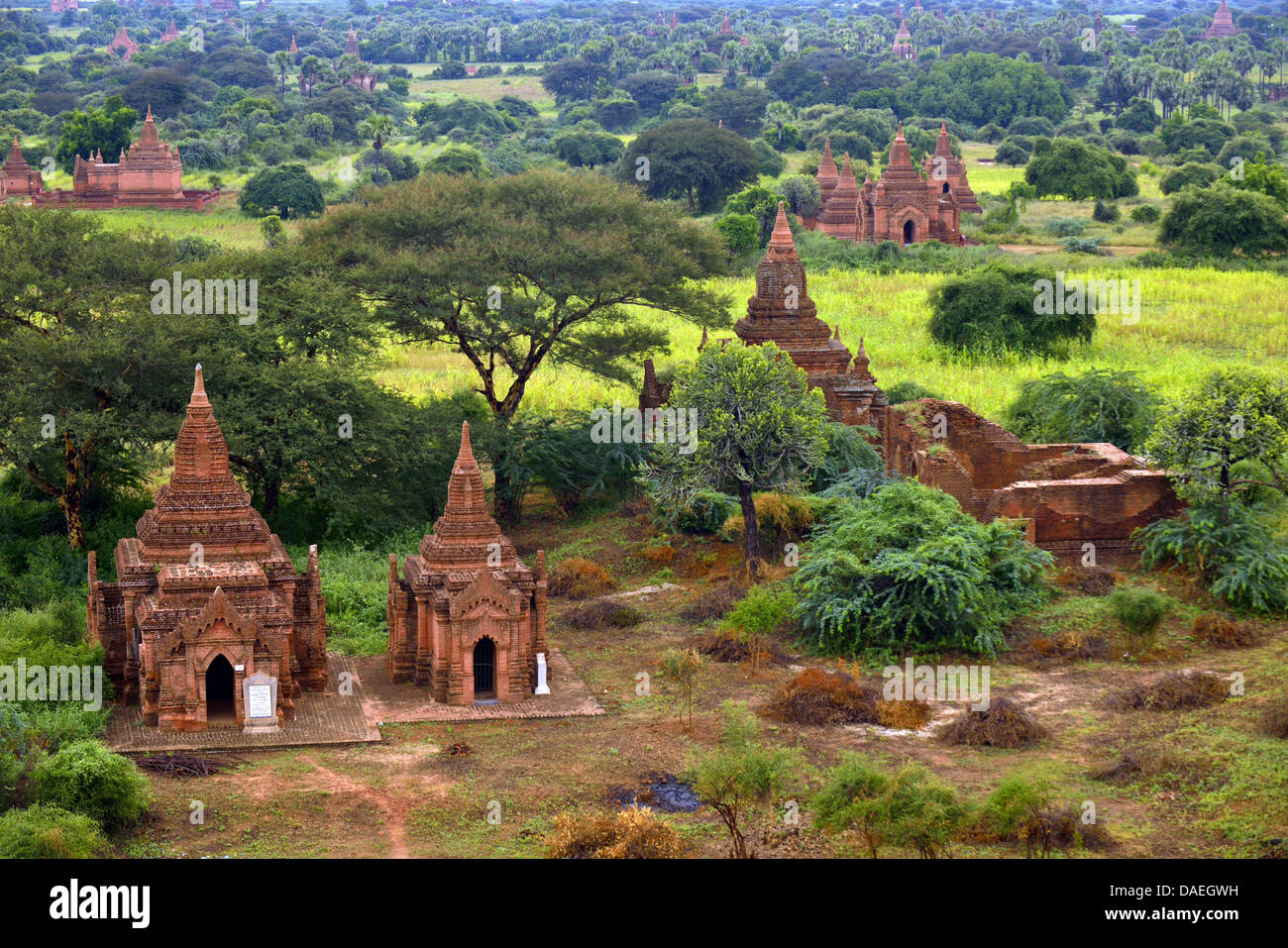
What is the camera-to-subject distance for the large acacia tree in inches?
A: 1532

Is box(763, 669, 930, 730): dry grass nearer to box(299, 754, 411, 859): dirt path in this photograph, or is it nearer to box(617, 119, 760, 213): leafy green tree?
box(299, 754, 411, 859): dirt path

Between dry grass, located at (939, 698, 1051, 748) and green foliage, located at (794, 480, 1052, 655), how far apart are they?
3.14m

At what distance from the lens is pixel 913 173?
78062mm

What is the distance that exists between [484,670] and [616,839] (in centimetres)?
701

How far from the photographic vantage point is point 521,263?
39406mm

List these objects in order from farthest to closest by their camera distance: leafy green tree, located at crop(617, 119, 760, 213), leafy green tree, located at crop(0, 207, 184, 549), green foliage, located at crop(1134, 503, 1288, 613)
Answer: leafy green tree, located at crop(617, 119, 760, 213) → leafy green tree, located at crop(0, 207, 184, 549) → green foliage, located at crop(1134, 503, 1288, 613)

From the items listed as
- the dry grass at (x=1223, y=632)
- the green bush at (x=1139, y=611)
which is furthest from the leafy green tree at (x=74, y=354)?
the dry grass at (x=1223, y=632)

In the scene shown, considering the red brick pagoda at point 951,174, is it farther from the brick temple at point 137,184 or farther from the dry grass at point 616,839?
the dry grass at point 616,839

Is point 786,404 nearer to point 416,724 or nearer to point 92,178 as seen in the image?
point 416,724

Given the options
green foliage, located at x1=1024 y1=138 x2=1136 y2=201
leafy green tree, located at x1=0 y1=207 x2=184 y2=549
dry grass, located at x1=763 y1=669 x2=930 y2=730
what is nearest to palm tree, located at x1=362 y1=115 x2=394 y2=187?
green foliage, located at x1=1024 y1=138 x2=1136 y2=201

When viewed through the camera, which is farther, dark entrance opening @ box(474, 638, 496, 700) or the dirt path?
dark entrance opening @ box(474, 638, 496, 700)

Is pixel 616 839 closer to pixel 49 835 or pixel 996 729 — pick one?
pixel 49 835

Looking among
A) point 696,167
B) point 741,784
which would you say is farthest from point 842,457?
point 696,167

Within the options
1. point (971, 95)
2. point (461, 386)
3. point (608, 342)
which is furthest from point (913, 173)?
point (971, 95)
